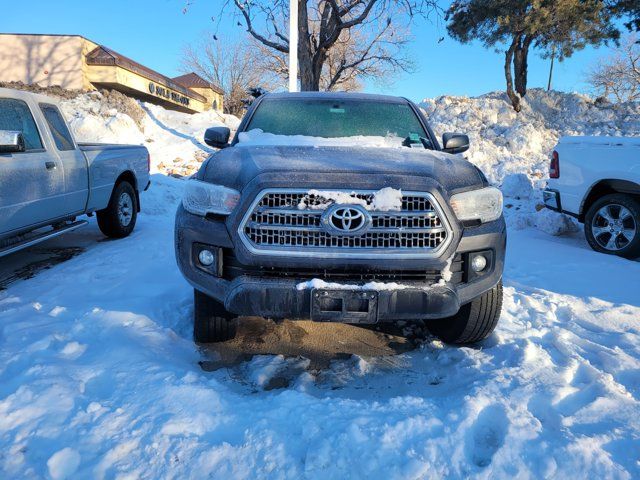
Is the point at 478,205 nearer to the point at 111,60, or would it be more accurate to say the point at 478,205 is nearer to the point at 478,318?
the point at 478,318

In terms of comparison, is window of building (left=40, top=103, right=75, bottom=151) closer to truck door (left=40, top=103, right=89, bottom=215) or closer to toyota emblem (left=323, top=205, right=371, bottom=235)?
truck door (left=40, top=103, right=89, bottom=215)

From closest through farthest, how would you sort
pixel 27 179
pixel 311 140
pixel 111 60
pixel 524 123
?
pixel 311 140
pixel 27 179
pixel 524 123
pixel 111 60

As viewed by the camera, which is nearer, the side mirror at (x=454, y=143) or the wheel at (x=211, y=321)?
the wheel at (x=211, y=321)

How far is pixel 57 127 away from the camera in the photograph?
5.78 meters

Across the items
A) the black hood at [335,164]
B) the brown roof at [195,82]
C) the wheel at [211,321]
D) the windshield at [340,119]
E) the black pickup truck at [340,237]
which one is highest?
the brown roof at [195,82]

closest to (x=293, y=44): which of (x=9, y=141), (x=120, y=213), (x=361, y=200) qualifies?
(x=120, y=213)

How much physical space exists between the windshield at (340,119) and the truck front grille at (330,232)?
139 centimetres

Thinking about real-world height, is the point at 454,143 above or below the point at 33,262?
above

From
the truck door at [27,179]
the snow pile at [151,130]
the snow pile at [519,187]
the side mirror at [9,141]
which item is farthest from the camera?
the snow pile at [151,130]

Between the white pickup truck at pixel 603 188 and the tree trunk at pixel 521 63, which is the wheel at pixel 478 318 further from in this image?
the tree trunk at pixel 521 63

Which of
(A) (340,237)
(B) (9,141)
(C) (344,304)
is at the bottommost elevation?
(C) (344,304)

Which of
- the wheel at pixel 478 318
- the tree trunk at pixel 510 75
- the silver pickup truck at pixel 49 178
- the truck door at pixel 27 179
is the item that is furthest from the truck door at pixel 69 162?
the tree trunk at pixel 510 75

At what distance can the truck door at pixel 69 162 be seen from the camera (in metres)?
5.58

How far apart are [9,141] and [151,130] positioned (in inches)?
548
